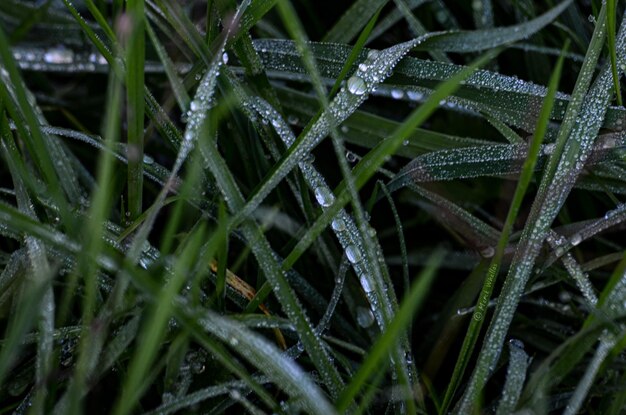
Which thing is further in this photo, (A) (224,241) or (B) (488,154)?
(B) (488,154)

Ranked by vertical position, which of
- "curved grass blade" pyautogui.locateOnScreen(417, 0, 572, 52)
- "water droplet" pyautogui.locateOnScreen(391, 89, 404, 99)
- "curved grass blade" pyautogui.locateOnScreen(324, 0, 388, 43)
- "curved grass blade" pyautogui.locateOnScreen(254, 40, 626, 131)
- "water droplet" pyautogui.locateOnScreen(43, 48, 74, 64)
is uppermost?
"curved grass blade" pyautogui.locateOnScreen(324, 0, 388, 43)

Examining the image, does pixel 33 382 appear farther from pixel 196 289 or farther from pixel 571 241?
→ pixel 571 241

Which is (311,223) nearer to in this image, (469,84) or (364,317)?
(364,317)

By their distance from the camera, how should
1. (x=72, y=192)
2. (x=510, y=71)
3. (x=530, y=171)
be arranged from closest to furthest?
(x=530, y=171) → (x=72, y=192) → (x=510, y=71)

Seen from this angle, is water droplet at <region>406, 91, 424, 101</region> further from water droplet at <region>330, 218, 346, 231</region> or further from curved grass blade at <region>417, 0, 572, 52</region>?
water droplet at <region>330, 218, 346, 231</region>

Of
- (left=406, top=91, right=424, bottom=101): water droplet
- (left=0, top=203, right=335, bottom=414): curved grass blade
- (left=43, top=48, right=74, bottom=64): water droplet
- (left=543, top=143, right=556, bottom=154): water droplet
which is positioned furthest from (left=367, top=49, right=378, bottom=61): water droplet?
(left=43, top=48, right=74, bottom=64): water droplet

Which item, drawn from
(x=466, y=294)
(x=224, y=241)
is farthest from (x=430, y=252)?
(x=224, y=241)

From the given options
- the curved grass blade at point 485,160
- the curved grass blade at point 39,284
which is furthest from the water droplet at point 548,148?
the curved grass blade at point 39,284
